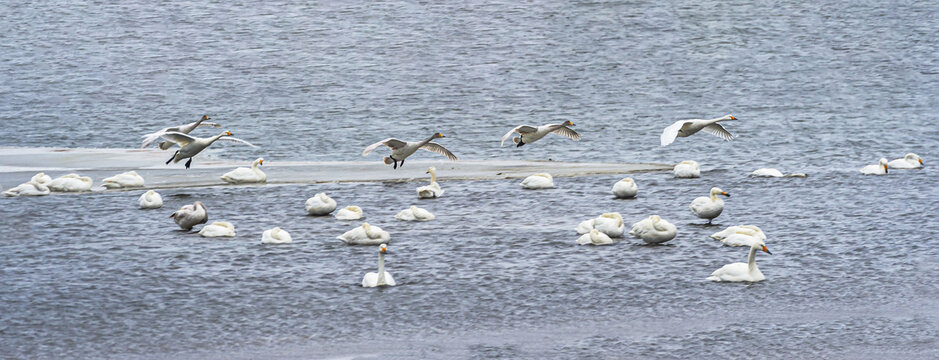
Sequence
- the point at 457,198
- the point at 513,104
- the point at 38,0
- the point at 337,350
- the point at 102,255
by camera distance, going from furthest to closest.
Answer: the point at 38,0 < the point at 513,104 < the point at 457,198 < the point at 102,255 < the point at 337,350

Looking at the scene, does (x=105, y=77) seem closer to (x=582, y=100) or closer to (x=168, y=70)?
(x=168, y=70)

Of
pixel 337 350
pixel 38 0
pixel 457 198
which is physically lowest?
pixel 38 0

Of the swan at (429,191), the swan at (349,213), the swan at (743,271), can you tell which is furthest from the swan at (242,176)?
the swan at (743,271)

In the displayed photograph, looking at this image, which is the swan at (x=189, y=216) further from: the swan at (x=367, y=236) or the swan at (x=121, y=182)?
the swan at (x=121, y=182)

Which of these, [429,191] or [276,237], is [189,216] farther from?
[429,191]

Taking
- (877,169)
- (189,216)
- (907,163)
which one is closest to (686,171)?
(877,169)

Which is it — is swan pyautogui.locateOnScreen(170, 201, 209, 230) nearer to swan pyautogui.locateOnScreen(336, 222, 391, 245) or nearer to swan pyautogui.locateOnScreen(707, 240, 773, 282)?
swan pyautogui.locateOnScreen(336, 222, 391, 245)

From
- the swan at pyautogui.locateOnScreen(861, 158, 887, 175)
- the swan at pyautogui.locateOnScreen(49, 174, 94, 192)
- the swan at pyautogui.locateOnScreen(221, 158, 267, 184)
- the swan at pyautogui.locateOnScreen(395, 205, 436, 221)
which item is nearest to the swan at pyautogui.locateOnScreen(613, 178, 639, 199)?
the swan at pyautogui.locateOnScreen(395, 205, 436, 221)

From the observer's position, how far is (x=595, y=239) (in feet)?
75.3

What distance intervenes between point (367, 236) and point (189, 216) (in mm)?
3893

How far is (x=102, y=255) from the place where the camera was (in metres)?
22.8

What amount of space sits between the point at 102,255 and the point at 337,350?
25.4 feet

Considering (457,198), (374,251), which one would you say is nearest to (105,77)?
(457,198)

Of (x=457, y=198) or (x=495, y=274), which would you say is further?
(x=457, y=198)
